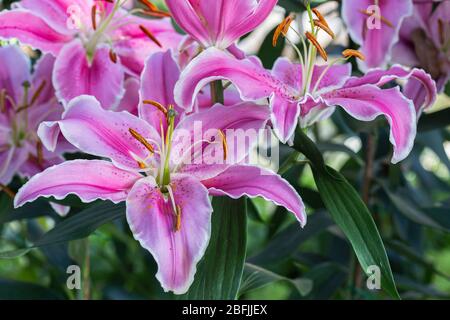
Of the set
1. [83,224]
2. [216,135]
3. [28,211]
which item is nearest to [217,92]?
[216,135]

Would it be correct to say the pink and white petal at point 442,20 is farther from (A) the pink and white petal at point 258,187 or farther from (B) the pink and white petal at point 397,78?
(A) the pink and white petal at point 258,187

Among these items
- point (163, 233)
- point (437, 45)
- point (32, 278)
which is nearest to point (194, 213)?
point (163, 233)

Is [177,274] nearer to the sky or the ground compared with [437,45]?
nearer to the ground

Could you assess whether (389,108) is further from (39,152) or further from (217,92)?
(39,152)

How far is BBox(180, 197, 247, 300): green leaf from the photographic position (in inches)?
21.1

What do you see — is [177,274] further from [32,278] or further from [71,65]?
[32,278]

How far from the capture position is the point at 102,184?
507 millimetres

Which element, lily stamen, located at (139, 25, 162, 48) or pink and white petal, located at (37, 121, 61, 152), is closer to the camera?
pink and white petal, located at (37, 121, 61, 152)

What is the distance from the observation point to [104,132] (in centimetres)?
53

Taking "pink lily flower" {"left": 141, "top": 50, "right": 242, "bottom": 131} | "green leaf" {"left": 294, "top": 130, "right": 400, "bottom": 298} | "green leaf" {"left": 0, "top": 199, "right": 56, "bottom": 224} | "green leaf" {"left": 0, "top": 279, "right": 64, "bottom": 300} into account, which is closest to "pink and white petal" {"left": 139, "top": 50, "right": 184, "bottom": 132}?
"pink lily flower" {"left": 141, "top": 50, "right": 242, "bottom": 131}

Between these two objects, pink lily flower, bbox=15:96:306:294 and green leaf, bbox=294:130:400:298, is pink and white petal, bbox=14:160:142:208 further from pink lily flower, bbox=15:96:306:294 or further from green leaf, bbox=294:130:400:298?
green leaf, bbox=294:130:400:298

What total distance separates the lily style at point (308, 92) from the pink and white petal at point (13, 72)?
24cm

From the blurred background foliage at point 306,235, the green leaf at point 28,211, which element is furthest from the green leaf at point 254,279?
the green leaf at point 28,211
